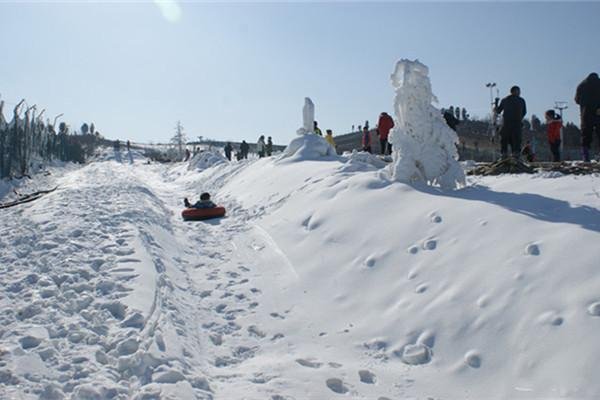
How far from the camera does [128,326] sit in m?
5.00

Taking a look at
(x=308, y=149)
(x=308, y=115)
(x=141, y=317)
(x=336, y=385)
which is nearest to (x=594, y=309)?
(x=336, y=385)

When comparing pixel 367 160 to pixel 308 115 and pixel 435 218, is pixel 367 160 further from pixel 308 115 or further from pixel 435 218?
pixel 308 115

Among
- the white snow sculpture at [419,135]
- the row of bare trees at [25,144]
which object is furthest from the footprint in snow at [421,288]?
the row of bare trees at [25,144]

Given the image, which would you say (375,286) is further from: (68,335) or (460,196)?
(68,335)

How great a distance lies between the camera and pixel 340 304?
5883 mm

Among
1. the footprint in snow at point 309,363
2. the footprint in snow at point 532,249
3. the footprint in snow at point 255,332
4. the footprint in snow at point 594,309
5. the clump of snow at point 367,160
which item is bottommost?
the footprint in snow at point 309,363

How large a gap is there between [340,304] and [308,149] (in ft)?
39.7

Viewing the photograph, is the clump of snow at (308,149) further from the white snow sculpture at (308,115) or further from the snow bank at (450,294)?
the snow bank at (450,294)

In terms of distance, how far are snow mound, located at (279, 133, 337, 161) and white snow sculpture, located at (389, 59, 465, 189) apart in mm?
7951

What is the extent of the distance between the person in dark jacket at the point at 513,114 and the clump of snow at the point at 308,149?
747cm

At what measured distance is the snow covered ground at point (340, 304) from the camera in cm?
401

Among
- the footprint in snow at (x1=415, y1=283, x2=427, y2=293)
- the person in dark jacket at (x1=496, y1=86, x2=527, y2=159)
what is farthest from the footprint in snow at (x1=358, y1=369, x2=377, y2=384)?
the person in dark jacket at (x1=496, y1=86, x2=527, y2=159)

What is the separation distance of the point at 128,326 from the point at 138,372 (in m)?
0.97

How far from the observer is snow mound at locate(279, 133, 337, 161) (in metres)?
17.1
